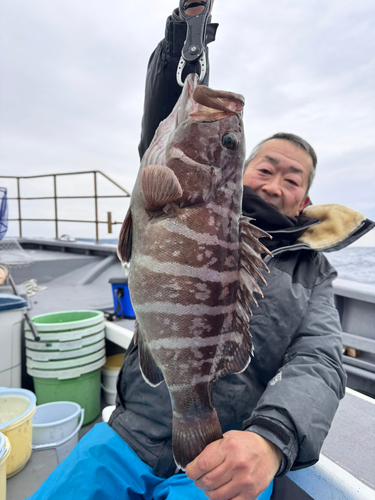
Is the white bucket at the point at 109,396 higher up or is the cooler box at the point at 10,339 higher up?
the cooler box at the point at 10,339

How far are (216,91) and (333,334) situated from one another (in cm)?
116

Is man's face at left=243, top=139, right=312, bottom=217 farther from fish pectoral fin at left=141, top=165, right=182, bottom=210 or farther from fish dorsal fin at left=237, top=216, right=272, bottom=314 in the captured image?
fish pectoral fin at left=141, top=165, right=182, bottom=210

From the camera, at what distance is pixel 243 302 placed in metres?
1.08

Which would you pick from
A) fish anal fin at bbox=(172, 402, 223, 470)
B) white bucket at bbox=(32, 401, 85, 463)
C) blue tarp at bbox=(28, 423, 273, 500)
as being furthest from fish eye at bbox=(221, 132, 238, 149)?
white bucket at bbox=(32, 401, 85, 463)

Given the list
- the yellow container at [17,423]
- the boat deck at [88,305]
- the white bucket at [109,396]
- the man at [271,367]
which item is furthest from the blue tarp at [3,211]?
the man at [271,367]

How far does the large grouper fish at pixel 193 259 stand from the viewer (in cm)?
98

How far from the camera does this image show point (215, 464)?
0.95 meters

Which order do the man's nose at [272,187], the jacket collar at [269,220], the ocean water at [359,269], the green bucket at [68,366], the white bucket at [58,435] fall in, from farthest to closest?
the ocean water at [359,269] < the green bucket at [68,366] < the white bucket at [58,435] < the man's nose at [272,187] < the jacket collar at [269,220]

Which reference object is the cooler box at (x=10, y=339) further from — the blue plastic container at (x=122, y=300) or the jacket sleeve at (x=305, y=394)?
the jacket sleeve at (x=305, y=394)

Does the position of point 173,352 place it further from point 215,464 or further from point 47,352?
point 47,352

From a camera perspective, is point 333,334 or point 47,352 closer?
point 333,334

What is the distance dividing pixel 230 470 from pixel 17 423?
173 centimetres

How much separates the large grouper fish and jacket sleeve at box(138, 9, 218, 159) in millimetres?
368

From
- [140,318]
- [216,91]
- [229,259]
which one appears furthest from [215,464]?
[216,91]
